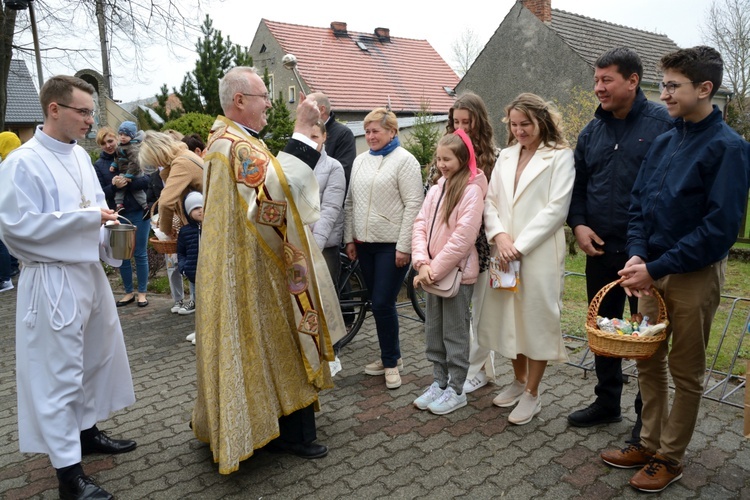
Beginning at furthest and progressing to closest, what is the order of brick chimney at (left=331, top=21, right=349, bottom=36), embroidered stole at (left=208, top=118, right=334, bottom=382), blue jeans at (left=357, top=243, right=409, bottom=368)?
brick chimney at (left=331, top=21, right=349, bottom=36) < blue jeans at (left=357, top=243, right=409, bottom=368) < embroidered stole at (left=208, top=118, right=334, bottom=382)

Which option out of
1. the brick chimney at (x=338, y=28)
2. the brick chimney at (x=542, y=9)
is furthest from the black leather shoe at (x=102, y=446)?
the brick chimney at (x=338, y=28)

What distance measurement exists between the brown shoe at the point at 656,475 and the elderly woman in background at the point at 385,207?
184 cm

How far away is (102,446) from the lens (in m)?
3.53

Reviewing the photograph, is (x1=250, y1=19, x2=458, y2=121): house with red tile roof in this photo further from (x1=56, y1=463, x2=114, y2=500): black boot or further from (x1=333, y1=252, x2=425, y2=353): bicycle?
(x1=56, y1=463, x2=114, y2=500): black boot

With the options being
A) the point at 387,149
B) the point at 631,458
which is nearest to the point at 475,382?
the point at 631,458

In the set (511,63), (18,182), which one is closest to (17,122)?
(511,63)

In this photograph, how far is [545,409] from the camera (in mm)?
3984

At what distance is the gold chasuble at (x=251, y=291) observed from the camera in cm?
293

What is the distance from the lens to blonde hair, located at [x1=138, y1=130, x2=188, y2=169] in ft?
18.4

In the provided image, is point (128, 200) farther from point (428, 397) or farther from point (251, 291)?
point (428, 397)

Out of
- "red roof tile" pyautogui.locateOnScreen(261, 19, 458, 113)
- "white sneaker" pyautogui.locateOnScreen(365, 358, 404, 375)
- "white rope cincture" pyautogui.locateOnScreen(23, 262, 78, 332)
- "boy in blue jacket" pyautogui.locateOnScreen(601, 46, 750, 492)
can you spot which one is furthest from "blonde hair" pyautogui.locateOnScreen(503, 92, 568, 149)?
"red roof tile" pyautogui.locateOnScreen(261, 19, 458, 113)

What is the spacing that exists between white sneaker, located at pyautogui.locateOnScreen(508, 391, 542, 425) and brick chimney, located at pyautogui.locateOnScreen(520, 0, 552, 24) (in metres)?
21.2

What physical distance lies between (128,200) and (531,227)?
5215 mm

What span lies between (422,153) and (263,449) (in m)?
9.04
